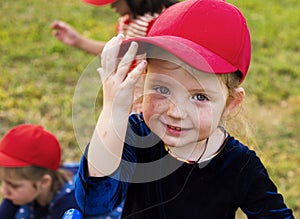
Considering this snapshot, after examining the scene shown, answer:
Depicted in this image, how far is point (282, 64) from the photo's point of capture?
4.20 metres

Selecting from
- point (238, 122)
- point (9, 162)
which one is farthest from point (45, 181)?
point (238, 122)

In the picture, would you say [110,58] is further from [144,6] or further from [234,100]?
[144,6]

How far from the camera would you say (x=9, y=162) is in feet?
7.44

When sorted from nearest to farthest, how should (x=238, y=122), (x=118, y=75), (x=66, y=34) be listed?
(x=118, y=75) → (x=238, y=122) → (x=66, y=34)

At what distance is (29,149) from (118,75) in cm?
131

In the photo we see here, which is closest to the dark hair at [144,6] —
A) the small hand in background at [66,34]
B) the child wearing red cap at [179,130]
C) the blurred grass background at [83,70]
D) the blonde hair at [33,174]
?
the blurred grass background at [83,70]

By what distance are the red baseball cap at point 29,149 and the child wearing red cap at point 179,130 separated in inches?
39.7

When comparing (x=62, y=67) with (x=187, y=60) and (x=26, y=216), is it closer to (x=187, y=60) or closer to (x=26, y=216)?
(x=26, y=216)

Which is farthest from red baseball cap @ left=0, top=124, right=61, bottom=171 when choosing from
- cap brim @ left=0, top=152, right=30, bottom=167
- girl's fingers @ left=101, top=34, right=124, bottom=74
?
girl's fingers @ left=101, top=34, right=124, bottom=74

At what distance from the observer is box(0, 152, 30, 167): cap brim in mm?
2264

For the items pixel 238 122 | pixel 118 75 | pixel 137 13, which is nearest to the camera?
pixel 118 75

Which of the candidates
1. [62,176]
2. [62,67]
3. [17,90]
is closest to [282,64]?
[62,67]

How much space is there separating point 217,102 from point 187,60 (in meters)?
Answer: 0.13

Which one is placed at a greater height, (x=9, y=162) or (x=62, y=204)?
(x=9, y=162)
